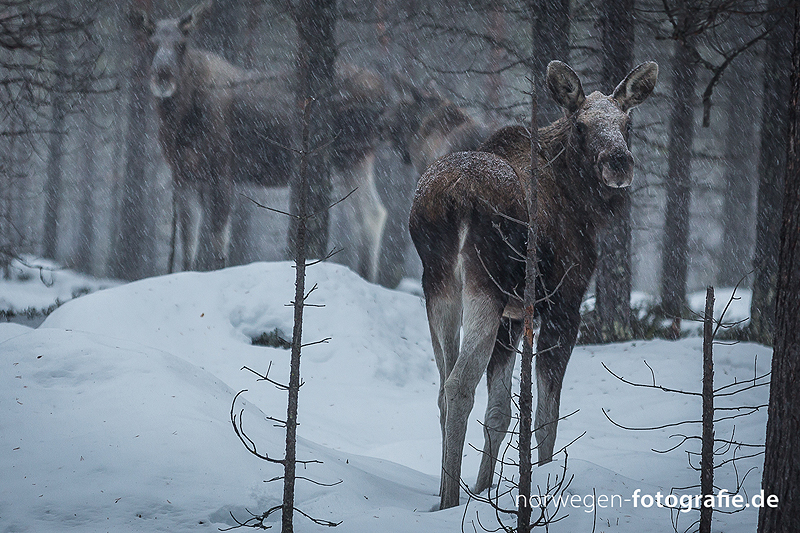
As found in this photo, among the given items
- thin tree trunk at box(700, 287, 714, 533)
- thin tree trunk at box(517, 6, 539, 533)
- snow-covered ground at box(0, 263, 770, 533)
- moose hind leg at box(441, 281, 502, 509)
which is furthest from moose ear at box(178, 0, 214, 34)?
thin tree trunk at box(700, 287, 714, 533)

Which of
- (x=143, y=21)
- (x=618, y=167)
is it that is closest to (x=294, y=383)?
(x=618, y=167)

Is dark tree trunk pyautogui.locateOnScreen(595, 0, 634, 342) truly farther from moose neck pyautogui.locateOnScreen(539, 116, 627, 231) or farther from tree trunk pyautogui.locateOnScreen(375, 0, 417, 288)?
tree trunk pyautogui.locateOnScreen(375, 0, 417, 288)

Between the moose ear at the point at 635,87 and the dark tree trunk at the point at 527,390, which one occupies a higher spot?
the moose ear at the point at 635,87

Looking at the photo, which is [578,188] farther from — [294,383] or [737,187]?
[737,187]

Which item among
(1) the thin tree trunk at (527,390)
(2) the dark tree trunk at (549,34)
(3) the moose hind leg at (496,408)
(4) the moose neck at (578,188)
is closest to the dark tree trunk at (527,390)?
(1) the thin tree trunk at (527,390)

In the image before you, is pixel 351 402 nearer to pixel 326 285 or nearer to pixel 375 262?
pixel 326 285

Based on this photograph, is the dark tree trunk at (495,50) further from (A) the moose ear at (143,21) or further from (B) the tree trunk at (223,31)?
(B) the tree trunk at (223,31)

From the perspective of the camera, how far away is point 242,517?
10.6 ft

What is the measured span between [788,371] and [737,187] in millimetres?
20412

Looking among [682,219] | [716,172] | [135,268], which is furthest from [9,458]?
[716,172]

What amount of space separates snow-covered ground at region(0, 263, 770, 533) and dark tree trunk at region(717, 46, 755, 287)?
11.6 m

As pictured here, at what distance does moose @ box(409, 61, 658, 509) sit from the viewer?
13.2 feet

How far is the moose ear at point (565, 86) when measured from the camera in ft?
14.4

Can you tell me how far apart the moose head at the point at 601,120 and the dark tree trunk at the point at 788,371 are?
1118mm
